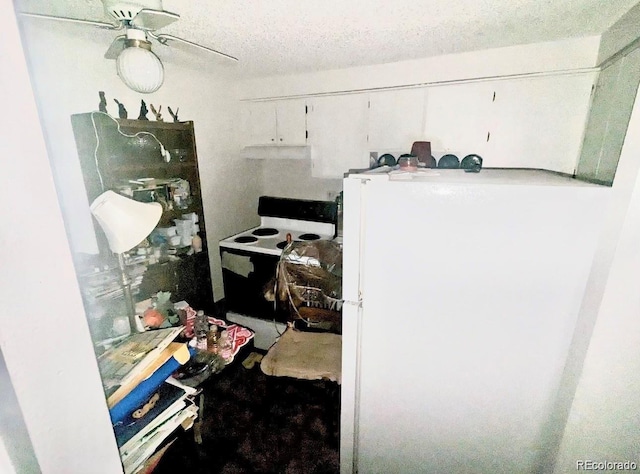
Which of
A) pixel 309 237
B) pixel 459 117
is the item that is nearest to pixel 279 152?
pixel 309 237

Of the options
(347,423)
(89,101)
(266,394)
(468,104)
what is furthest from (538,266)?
(89,101)

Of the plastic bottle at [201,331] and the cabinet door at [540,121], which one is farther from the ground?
the cabinet door at [540,121]

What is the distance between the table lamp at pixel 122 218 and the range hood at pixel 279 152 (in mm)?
1613

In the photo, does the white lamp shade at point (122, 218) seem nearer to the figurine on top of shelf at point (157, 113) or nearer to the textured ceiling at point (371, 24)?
the textured ceiling at point (371, 24)

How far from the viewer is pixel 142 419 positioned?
0.92 meters

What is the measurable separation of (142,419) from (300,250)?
119 centimetres

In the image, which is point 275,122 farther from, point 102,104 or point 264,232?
point 102,104

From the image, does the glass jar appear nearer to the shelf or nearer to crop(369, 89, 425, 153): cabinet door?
crop(369, 89, 425, 153): cabinet door

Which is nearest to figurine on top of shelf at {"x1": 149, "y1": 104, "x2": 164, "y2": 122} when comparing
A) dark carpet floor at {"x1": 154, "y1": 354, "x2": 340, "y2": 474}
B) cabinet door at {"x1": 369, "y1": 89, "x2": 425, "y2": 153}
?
cabinet door at {"x1": 369, "y1": 89, "x2": 425, "y2": 153}

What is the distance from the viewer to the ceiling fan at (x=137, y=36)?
882mm

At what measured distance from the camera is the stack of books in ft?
2.68

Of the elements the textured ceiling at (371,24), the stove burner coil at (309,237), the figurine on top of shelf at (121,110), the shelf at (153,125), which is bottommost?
the stove burner coil at (309,237)

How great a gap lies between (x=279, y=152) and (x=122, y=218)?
5.73ft

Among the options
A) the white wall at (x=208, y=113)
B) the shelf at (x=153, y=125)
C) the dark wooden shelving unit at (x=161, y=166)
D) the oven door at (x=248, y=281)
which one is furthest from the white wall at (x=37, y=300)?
the oven door at (x=248, y=281)
